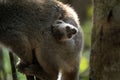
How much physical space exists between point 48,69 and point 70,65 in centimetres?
33

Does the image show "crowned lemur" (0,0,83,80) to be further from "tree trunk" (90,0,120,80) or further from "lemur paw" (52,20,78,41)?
"tree trunk" (90,0,120,80)

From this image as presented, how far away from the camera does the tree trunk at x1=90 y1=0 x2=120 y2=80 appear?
285 centimetres

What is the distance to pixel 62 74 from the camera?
4.23 metres

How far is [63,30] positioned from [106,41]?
3.34 ft

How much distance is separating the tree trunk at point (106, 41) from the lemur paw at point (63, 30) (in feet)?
2.52

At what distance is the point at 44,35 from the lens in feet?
13.0

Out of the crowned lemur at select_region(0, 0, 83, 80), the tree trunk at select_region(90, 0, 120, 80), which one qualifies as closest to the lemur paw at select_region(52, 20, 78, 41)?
the crowned lemur at select_region(0, 0, 83, 80)

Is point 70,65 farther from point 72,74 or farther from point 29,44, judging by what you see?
point 29,44

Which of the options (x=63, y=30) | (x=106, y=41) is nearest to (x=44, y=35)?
(x=63, y=30)

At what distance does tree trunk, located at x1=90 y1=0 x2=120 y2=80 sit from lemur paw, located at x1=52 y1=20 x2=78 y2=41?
0.77m

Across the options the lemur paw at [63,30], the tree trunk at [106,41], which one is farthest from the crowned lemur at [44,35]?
the tree trunk at [106,41]

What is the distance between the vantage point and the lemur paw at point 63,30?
3782mm

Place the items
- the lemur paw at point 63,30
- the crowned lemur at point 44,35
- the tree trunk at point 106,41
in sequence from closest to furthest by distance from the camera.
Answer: the tree trunk at point 106,41 → the lemur paw at point 63,30 → the crowned lemur at point 44,35

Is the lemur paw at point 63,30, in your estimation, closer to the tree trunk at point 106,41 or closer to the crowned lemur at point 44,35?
the crowned lemur at point 44,35
